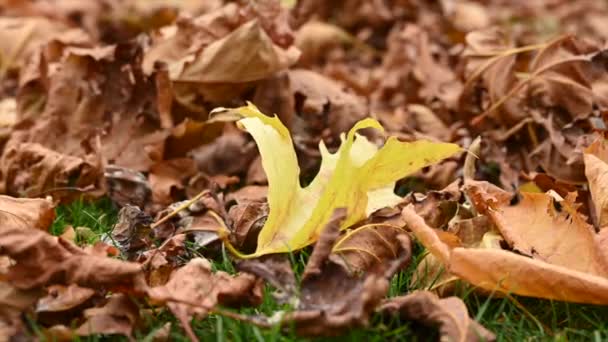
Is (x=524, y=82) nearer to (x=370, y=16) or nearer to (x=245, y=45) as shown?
(x=245, y=45)

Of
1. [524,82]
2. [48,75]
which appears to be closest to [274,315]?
[524,82]

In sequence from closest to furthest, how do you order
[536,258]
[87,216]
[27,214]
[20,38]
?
[536,258] → [27,214] → [87,216] → [20,38]

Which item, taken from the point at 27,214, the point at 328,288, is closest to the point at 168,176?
the point at 27,214

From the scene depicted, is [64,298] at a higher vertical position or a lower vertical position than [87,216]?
higher

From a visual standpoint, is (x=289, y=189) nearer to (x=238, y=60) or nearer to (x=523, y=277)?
(x=523, y=277)

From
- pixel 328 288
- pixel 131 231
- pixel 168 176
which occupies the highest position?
pixel 328 288

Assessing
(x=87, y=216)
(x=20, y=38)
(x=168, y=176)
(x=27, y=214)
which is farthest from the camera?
(x=20, y=38)

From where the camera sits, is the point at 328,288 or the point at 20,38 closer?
the point at 328,288

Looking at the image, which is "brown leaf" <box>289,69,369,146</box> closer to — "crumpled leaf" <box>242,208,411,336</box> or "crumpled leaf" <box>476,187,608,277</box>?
"crumpled leaf" <box>476,187,608,277</box>
